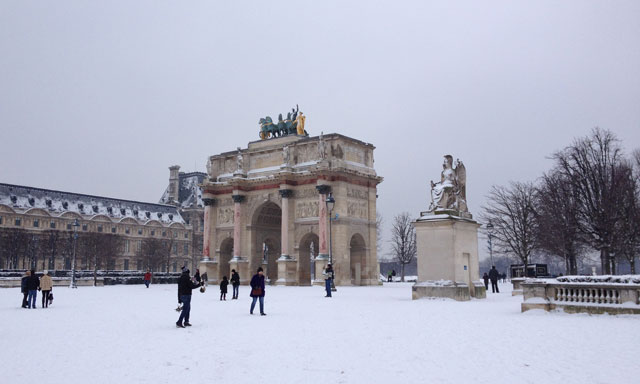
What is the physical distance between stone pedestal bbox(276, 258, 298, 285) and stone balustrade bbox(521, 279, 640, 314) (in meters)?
33.9

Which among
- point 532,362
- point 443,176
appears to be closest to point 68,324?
point 532,362

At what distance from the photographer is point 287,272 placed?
4997cm

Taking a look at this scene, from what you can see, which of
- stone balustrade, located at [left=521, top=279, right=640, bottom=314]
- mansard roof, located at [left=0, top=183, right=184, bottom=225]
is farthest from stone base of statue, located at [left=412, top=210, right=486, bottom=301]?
mansard roof, located at [left=0, top=183, right=184, bottom=225]

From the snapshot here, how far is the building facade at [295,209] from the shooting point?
49.5m

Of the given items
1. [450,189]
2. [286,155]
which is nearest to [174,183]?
[286,155]

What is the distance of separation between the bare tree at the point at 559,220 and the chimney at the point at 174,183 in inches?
3848

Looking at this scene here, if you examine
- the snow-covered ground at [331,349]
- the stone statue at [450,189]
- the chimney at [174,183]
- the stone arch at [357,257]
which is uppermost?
the chimney at [174,183]

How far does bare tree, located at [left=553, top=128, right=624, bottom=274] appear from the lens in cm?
3547

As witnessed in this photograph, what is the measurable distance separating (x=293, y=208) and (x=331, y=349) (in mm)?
41416

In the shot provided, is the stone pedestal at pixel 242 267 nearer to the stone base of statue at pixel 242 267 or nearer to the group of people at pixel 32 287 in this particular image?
the stone base of statue at pixel 242 267

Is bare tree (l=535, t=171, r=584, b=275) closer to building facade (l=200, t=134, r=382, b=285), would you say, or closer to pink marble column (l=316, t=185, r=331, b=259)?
building facade (l=200, t=134, r=382, b=285)

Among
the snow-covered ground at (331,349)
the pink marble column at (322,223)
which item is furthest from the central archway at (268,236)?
the snow-covered ground at (331,349)

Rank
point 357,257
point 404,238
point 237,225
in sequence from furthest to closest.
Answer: point 404,238 < point 237,225 < point 357,257

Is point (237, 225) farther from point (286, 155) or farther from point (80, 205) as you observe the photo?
point (80, 205)
